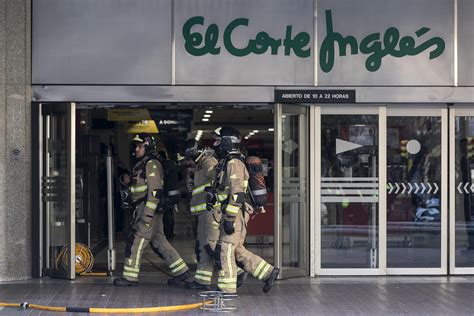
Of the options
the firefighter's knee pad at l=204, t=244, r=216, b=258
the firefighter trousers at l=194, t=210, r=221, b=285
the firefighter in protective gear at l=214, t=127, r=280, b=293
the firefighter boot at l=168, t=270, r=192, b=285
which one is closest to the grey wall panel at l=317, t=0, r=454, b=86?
the firefighter in protective gear at l=214, t=127, r=280, b=293

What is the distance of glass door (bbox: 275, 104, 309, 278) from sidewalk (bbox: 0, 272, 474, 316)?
351 mm

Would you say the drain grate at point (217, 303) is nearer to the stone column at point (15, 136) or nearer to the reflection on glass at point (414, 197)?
the stone column at point (15, 136)

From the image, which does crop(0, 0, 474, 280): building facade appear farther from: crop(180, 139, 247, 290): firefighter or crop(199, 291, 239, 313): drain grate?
crop(199, 291, 239, 313): drain grate

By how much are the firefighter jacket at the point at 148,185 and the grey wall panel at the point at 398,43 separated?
262 centimetres

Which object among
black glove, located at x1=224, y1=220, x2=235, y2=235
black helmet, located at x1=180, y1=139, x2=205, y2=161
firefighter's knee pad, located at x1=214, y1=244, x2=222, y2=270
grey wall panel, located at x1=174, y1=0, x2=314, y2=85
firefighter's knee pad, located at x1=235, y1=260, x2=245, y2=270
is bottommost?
firefighter's knee pad, located at x1=235, y1=260, x2=245, y2=270

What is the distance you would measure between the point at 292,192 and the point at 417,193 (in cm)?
186

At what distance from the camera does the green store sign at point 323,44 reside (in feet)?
38.2

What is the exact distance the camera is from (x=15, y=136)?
11.3 meters

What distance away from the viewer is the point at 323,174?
12055 mm

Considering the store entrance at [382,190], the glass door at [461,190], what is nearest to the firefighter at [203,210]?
the store entrance at [382,190]

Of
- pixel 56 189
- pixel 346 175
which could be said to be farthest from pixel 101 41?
pixel 346 175

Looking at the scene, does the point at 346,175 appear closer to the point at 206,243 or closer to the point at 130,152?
the point at 206,243

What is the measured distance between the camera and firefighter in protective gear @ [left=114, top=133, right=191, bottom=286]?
1091 cm

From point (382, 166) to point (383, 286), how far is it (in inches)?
68.9
